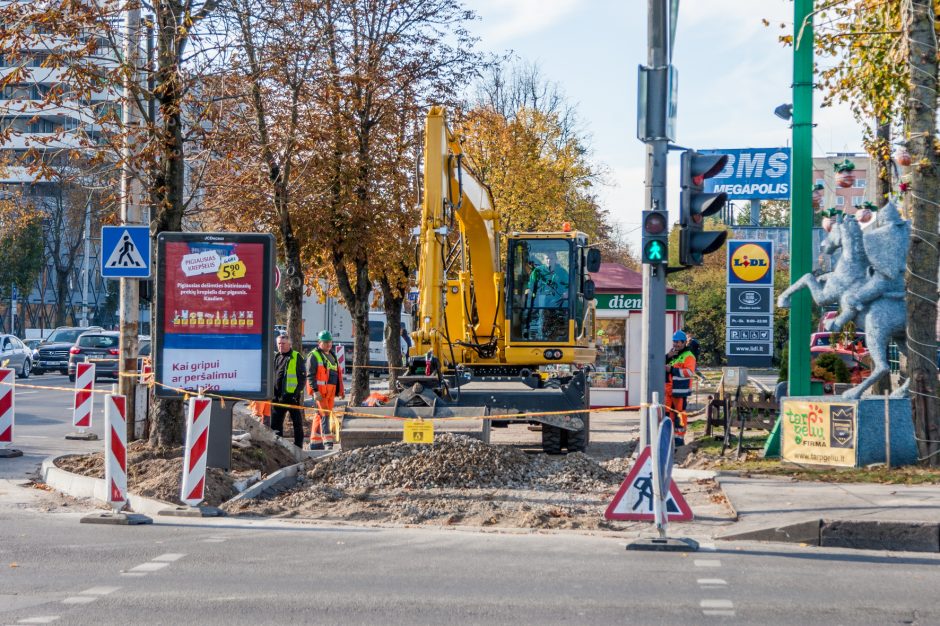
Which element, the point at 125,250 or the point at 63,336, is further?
the point at 63,336

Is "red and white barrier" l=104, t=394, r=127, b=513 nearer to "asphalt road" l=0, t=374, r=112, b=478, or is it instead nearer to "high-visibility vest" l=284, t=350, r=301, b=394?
"asphalt road" l=0, t=374, r=112, b=478

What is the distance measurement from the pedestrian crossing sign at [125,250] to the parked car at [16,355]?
2383 centimetres

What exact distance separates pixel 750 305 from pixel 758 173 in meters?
2.30

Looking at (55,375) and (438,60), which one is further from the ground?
(438,60)

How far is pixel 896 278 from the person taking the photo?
45.2 ft

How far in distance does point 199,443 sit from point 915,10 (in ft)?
32.3

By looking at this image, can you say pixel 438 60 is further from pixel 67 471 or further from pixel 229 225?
pixel 67 471

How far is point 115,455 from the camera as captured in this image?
10.1 m

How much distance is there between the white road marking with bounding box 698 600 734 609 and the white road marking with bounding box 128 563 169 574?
3.86m

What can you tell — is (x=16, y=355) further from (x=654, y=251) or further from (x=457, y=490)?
(x=654, y=251)

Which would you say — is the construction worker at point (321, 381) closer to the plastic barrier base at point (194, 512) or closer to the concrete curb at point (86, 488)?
the concrete curb at point (86, 488)

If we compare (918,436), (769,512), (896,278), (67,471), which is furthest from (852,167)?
(67,471)

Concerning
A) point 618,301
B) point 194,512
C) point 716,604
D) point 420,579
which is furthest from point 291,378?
point 618,301

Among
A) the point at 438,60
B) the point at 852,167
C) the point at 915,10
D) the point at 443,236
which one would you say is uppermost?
the point at 438,60
